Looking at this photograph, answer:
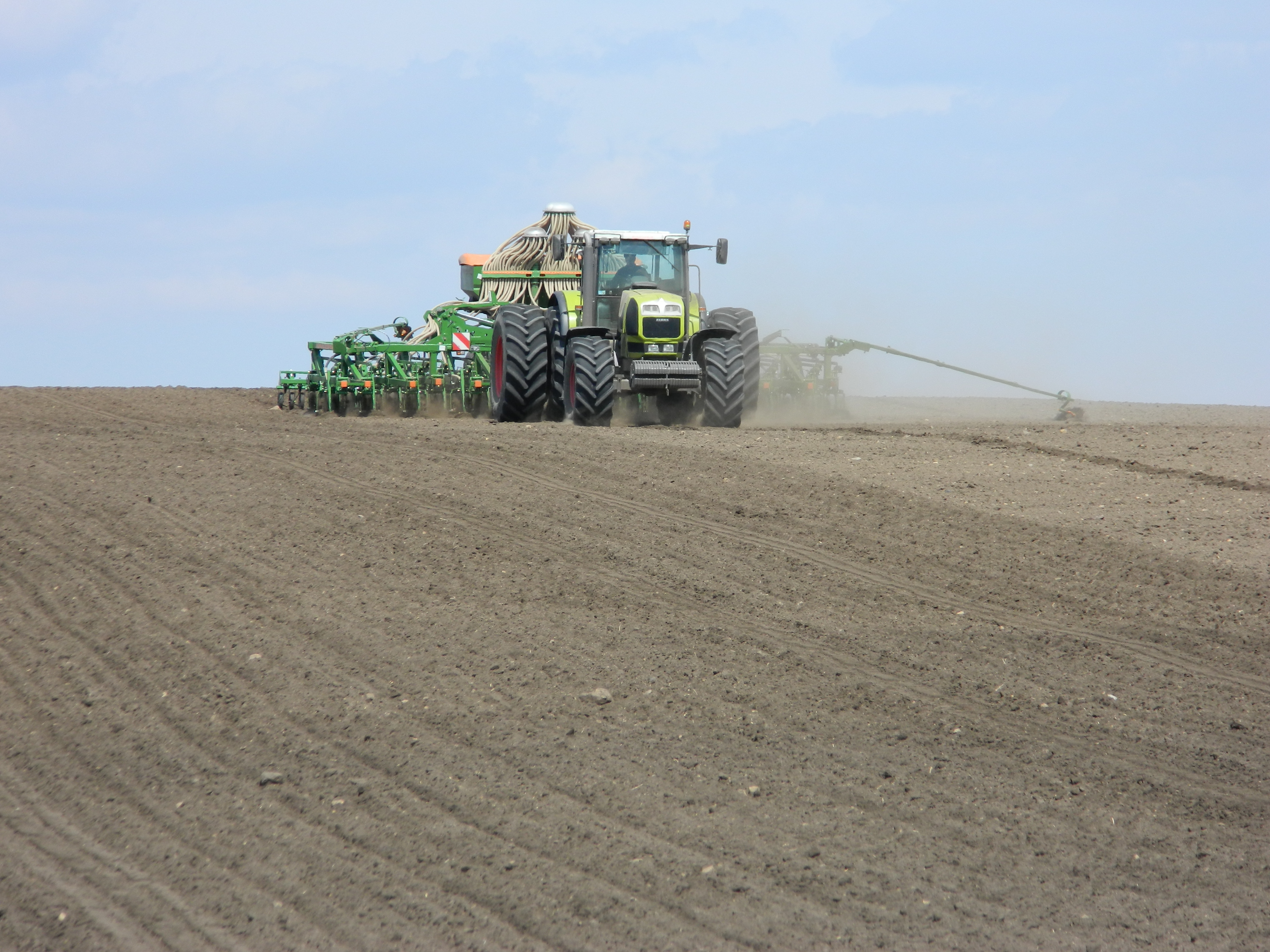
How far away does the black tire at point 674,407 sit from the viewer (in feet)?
50.4

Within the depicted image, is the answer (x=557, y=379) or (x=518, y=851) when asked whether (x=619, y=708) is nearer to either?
(x=518, y=851)

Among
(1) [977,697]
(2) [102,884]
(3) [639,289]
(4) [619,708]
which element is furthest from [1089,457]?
(2) [102,884]

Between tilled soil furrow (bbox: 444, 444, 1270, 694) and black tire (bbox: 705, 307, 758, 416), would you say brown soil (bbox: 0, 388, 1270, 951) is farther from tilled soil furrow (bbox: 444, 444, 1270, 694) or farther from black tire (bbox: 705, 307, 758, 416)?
black tire (bbox: 705, 307, 758, 416)

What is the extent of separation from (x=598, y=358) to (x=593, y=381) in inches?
11.1

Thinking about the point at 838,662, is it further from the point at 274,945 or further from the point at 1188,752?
the point at 274,945

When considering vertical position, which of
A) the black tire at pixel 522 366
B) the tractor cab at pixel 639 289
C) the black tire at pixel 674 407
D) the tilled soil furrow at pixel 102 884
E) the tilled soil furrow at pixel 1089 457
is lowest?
the tilled soil furrow at pixel 102 884

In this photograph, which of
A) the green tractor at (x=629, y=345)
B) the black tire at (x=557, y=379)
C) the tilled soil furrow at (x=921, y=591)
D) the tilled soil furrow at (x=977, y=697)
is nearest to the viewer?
the tilled soil furrow at (x=977, y=697)

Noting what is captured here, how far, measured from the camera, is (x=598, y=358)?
14219 millimetres

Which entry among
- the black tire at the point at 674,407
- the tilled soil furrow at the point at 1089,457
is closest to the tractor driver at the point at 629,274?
the black tire at the point at 674,407

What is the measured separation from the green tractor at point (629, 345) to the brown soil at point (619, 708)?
379 centimetres

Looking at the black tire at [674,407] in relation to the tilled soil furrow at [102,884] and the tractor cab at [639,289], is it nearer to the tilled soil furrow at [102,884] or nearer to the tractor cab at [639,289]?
the tractor cab at [639,289]

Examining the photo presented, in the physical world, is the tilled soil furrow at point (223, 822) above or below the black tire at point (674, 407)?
below

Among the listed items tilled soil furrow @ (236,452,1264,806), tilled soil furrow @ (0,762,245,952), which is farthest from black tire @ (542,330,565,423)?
tilled soil furrow @ (0,762,245,952)

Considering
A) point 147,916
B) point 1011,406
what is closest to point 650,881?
point 147,916
